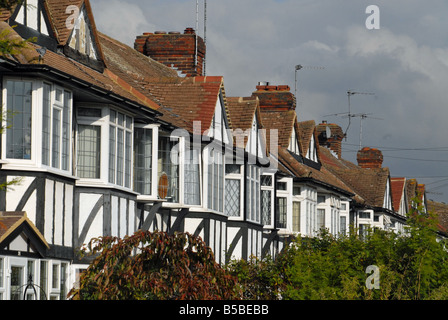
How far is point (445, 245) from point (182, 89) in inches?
497

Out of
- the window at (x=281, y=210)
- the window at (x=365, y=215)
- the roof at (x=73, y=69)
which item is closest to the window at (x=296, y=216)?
the window at (x=281, y=210)

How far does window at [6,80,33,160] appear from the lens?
1878 cm

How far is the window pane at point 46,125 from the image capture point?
1905 cm

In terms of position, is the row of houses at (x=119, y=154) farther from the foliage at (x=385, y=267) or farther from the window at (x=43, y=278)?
the foliage at (x=385, y=267)

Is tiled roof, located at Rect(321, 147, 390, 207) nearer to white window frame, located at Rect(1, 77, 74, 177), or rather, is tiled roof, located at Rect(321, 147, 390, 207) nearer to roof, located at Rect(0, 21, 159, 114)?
roof, located at Rect(0, 21, 159, 114)

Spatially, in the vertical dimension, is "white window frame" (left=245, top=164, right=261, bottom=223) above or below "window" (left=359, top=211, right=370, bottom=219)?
above

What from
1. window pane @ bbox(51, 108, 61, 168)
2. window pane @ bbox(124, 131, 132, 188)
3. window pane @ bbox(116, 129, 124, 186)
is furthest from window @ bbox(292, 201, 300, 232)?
window pane @ bbox(51, 108, 61, 168)

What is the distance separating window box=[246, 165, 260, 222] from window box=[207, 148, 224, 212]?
3.20m

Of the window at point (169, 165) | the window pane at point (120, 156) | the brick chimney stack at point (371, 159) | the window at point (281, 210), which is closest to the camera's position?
the window pane at point (120, 156)

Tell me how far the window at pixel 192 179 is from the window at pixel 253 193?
205 inches

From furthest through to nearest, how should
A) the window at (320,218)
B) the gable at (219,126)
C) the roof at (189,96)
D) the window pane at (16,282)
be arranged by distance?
the window at (320,218) → the gable at (219,126) → the roof at (189,96) → the window pane at (16,282)

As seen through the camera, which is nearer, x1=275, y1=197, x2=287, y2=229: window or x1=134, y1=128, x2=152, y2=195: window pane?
x1=134, y1=128, x2=152, y2=195: window pane

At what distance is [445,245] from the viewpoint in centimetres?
1866
